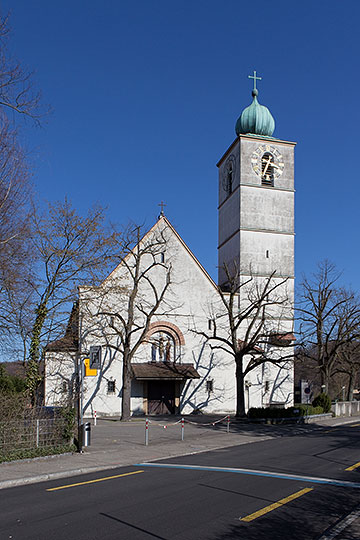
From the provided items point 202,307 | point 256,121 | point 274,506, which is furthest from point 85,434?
point 256,121

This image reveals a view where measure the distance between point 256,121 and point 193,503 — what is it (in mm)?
39878

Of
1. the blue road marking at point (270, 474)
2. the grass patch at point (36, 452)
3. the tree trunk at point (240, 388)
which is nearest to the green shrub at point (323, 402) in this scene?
the tree trunk at point (240, 388)

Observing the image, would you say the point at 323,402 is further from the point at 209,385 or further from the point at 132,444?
the point at 132,444

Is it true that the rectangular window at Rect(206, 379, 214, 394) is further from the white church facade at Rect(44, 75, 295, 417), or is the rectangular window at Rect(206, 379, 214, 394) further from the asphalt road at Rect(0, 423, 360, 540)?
the asphalt road at Rect(0, 423, 360, 540)

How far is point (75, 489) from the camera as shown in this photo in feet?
38.6

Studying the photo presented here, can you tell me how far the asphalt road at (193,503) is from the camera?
26.9 feet

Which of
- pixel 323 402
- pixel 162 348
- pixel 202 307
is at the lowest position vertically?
pixel 323 402

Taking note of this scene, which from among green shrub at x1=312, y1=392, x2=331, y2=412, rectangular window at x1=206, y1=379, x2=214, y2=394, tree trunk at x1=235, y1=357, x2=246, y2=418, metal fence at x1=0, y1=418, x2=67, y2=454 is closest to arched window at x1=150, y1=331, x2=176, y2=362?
rectangular window at x1=206, y1=379, x2=214, y2=394

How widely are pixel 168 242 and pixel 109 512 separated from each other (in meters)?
30.6

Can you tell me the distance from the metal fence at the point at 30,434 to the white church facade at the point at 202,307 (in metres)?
13.4

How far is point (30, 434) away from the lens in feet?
52.4

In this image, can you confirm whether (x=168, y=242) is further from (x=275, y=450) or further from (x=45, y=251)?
(x=275, y=450)

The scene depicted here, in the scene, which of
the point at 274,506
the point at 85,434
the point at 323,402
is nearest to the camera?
the point at 274,506

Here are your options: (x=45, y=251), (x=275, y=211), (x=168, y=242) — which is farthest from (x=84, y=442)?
(x=275, y=211)
